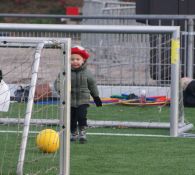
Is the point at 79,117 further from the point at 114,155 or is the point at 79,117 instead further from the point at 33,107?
the point at 114,155

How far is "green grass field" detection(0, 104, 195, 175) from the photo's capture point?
10.2 m

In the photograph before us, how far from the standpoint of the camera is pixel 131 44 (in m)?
16.2

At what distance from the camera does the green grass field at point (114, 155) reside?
33.5 feet

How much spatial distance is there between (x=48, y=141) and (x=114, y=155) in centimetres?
93

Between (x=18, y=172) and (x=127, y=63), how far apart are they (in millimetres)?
7040

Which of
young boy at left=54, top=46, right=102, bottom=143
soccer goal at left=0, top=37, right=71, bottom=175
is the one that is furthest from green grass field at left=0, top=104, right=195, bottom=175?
young boy at left=54, top=46, right=102, bottom=143

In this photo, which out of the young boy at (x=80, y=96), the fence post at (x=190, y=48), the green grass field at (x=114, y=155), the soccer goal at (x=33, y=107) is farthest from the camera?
the fence post at (x=190, y=48)

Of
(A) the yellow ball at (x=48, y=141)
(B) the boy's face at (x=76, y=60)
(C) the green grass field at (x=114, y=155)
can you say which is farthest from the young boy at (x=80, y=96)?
(A) the yellow ball at (x=48, y=141)

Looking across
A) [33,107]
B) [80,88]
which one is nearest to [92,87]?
[80,88]

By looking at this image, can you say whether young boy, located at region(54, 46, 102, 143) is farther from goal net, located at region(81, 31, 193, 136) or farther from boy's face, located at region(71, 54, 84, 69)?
goal net, located at region(81, 31, 193, 136)

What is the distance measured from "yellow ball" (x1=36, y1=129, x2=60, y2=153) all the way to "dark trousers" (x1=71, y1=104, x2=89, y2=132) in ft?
4.44

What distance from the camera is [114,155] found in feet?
36.7

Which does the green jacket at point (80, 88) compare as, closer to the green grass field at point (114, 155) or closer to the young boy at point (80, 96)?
the young boy at point (80, 96)

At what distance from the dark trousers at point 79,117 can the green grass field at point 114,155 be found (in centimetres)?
24
